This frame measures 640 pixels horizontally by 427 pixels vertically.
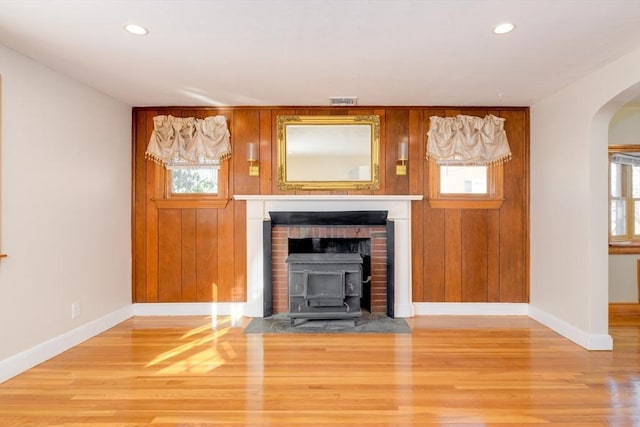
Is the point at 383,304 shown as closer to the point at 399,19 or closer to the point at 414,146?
the point at 414,146

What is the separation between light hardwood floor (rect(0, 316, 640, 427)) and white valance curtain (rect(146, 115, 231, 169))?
180 centimetres

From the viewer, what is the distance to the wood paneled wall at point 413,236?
399 cm

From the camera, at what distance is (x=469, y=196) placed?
4023 millimetres

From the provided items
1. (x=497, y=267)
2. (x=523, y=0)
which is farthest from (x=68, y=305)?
(x=497, y=267)

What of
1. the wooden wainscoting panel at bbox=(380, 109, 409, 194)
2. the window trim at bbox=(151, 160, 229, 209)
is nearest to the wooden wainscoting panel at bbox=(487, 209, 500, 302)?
the wooden wainscoting panel at bbox=(380, 109, 409, 194)

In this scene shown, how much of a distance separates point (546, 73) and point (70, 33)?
137 inches

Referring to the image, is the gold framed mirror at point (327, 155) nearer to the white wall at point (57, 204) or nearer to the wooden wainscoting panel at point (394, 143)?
the wooden wainscoting panel at point (394, 143)

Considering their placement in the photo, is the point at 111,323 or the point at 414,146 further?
the point at 414,146

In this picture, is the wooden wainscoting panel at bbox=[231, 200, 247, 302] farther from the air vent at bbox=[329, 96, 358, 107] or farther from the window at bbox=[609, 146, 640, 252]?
the window at bbox=[609, 146, 640, 252]

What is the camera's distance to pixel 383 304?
3.96 metres

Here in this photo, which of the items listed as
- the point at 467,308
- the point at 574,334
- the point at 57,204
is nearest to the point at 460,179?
the point at 467,308

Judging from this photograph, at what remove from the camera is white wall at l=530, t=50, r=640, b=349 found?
2.94m

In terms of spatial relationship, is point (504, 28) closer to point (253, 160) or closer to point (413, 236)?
point (413, 236)

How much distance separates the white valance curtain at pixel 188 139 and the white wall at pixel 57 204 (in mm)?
346
